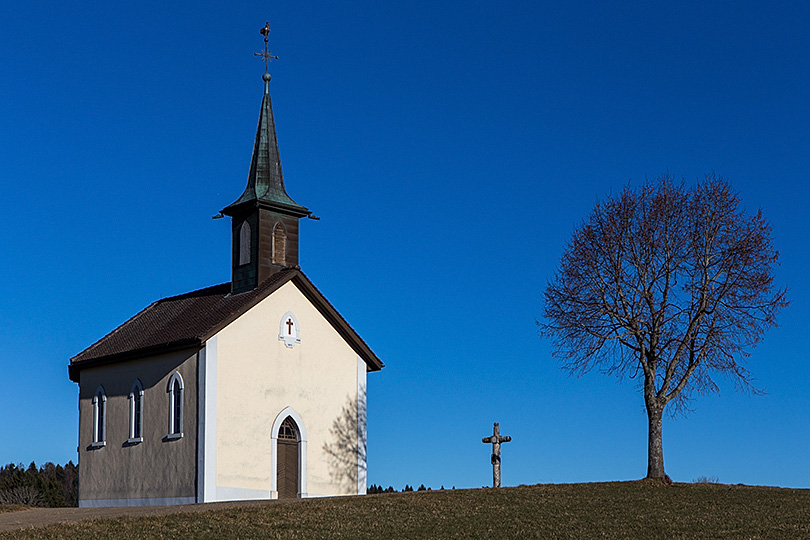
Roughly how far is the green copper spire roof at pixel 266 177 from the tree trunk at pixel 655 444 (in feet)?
42.4

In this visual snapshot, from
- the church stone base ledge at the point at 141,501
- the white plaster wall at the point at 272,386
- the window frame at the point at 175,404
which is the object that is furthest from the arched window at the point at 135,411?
the white plaster wall at the point at 272,386

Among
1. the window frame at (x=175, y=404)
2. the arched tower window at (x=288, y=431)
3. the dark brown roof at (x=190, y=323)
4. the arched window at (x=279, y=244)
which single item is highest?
the arched window at (x=279, y=244)

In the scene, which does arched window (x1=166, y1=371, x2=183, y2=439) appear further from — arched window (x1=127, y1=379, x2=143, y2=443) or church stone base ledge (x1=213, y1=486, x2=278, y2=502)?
church stone base ledge (x1=213, y1=486, x2=278, y2=502)

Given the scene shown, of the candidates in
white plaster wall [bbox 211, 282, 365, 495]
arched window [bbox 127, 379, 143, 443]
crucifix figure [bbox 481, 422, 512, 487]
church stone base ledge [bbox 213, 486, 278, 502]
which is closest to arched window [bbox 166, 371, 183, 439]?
white plaster wall [bbox 211, 282, 365, 495]

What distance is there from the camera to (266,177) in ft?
115

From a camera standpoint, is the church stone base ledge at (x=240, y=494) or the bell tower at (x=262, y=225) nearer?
the church stone base ledge at (x=240, y=494)

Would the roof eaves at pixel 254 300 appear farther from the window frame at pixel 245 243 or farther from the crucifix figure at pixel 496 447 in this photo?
the crucifix figure at pixel 496 447

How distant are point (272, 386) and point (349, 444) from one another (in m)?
3.70

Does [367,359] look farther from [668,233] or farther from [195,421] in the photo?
[668,233]

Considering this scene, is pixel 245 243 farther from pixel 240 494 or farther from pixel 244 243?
pixel 240 494

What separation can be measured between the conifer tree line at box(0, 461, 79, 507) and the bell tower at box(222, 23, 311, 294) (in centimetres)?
1649

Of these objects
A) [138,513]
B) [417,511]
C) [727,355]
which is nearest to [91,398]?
[138,513]

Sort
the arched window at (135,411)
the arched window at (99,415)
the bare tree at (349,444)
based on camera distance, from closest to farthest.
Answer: the arched window at (135,411), the bare tree at (349,444), the arched window at (99,415)

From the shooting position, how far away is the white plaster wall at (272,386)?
102 feet
